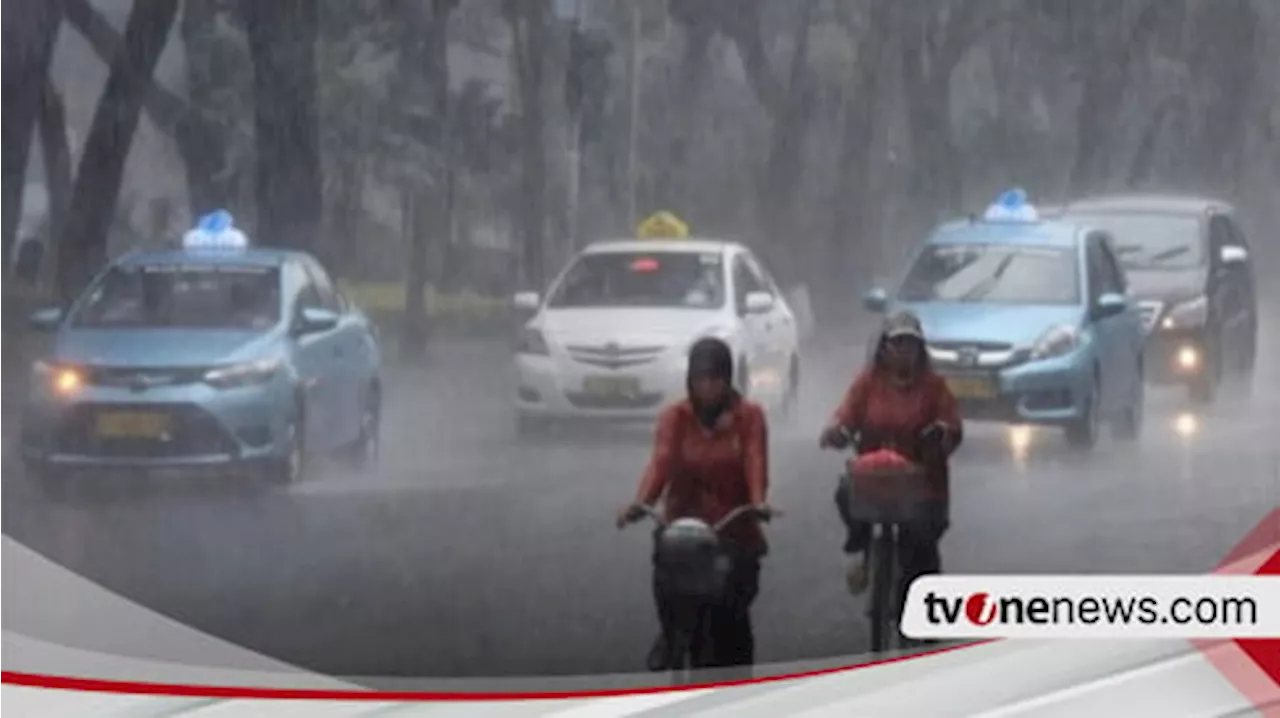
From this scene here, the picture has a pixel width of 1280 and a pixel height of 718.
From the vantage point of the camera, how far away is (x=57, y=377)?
380cm

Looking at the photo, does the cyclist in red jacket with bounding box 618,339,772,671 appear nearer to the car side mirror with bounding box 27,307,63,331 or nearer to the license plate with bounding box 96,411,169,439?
the license plate with bounding box 96,411,169,439

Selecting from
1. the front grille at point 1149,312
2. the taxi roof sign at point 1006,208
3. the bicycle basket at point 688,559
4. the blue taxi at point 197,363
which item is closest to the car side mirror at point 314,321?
the blue taxi at point 197,363

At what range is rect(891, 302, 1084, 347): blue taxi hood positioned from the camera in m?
3.79

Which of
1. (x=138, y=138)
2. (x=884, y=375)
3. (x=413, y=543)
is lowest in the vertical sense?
(x=413, y=543)

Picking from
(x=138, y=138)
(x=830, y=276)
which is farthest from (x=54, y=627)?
(x=830, y=276)

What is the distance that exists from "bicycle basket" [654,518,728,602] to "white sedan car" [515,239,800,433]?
0.59ft

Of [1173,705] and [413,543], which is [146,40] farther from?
[1173,705]

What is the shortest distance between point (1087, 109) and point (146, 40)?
1.41 metres

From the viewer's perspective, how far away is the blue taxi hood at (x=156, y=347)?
3.79 m

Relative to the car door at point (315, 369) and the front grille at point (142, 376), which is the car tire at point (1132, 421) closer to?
the car door at point (315, 369)

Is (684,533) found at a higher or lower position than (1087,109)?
lower

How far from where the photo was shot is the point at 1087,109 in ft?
12.4

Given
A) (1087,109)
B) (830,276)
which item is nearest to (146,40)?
(830,276)

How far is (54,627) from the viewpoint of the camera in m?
3.83
